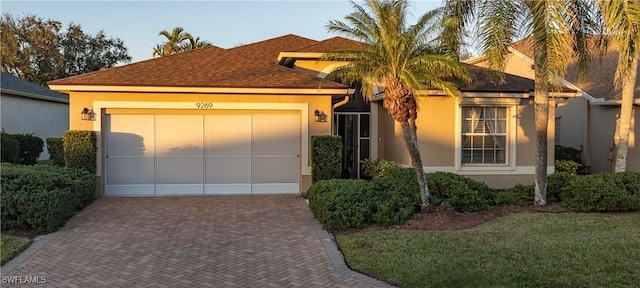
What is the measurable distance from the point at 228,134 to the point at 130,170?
9.16 feet

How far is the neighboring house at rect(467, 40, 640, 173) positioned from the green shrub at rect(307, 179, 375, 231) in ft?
26.6

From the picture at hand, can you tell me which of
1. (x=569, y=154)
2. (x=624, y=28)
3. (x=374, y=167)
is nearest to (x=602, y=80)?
(x=569, y=154)

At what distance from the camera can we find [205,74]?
12.8 metres

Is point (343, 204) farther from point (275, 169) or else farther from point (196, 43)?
point (196, 43)

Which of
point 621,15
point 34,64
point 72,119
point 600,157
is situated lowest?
point 600,157

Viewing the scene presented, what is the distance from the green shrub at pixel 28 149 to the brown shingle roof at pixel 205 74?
256 inches

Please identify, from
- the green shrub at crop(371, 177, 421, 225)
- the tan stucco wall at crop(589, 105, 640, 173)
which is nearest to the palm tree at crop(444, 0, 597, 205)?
the green shrub at crop(371, 177, 421, 225)

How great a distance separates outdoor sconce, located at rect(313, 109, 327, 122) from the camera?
12.6 meters

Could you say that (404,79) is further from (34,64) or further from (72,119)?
(34,64)

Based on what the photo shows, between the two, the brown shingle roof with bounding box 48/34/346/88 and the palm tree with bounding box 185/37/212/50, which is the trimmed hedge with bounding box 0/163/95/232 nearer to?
the brown shingle roof with bounding box 48/34/346/88

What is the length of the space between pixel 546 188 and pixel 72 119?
39.4 ft

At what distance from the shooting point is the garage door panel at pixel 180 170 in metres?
12.5

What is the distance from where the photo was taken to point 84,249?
23.7ft

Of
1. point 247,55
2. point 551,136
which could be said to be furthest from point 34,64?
point 551,136
